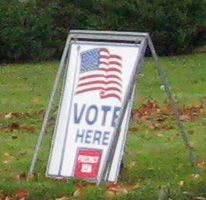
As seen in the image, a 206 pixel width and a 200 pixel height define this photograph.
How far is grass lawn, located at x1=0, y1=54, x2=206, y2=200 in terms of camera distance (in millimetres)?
8023

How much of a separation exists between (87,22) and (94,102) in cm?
1230

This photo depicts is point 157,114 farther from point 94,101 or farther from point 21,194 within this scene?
point 21,194

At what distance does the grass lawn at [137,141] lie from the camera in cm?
802

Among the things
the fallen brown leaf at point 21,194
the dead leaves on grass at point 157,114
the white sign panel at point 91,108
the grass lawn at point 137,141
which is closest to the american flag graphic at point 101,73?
the white sign panel at point 91,108

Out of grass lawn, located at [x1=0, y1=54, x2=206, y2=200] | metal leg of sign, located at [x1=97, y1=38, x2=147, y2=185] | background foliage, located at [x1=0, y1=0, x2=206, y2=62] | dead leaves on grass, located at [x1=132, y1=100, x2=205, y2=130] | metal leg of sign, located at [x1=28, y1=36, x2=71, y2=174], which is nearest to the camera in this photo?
metal leg of sign, located at [x1=97, y1=38, x2=147, y2=185]

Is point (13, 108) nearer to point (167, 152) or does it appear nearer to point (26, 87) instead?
point (26, 87)

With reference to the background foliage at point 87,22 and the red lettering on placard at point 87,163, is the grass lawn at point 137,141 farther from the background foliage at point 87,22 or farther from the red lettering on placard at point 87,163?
the background foliage at point 87,22

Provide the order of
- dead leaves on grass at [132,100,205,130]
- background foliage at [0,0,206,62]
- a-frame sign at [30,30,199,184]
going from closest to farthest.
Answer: a-frame sign at [30,30,199,184]
dead leaves on grass at [132,100,205,130]
background foliage at [0,0,206,62]

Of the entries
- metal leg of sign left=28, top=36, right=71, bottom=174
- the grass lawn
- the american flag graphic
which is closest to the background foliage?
the grass lawn

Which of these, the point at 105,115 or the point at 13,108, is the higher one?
the point at 13,108

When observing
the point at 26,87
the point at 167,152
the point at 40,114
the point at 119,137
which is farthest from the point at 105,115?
the point at 26,87

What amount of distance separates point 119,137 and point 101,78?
566 mm

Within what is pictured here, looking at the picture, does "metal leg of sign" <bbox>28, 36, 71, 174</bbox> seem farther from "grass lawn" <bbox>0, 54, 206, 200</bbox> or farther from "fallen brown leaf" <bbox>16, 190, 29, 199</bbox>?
"fallen brown leaf" <bbox>16, 190, 29, 199</bbox>

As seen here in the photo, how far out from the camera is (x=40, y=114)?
13.2 m
